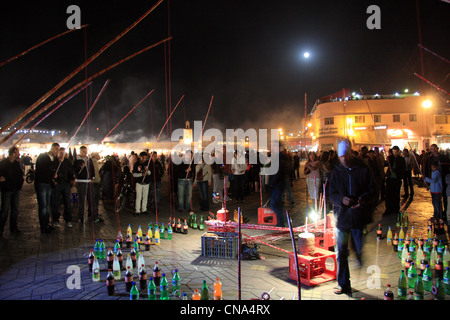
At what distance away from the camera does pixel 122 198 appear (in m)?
10.7

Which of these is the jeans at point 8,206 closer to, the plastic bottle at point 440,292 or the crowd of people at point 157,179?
the crowd of people at point 157,179

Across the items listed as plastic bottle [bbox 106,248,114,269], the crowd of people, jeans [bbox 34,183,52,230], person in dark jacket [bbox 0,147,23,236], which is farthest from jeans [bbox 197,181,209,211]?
plastic bottle [bbox 106,248,114,269]

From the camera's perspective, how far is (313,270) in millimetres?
4680

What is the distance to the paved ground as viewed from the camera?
4281mm

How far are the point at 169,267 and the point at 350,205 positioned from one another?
3.20 m

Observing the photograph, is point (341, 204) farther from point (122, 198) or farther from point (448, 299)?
point (122, 198)

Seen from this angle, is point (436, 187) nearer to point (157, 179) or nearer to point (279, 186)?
point (279, 186)

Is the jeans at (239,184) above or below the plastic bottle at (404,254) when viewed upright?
above

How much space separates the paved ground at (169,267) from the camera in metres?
4.28

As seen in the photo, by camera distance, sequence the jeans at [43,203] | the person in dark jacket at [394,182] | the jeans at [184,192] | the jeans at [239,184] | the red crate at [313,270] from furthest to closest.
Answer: the jeans at [239,184], the jeans at [184,192], the person in dark jacket at [394,182], the jeans at [43,203], the red crate at [313,270]

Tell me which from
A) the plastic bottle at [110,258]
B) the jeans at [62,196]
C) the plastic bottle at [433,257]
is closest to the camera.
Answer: the plastic bottle at [110,258]

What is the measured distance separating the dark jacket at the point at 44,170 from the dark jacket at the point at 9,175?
0.42 m

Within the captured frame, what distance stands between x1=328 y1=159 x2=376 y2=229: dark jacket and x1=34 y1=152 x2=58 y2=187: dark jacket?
6.94 m

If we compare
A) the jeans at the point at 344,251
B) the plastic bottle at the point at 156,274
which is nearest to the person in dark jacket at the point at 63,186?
the plastic bottle at the point at 156,274
